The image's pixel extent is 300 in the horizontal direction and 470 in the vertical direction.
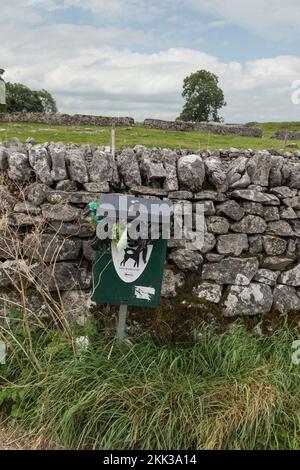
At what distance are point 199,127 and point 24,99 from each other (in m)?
30.0

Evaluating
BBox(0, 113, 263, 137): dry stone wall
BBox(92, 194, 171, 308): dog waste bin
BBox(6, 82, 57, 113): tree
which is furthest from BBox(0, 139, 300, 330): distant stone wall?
BBox(6, 82, 57, 113): tree

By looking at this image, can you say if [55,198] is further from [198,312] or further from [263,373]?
[263,373]

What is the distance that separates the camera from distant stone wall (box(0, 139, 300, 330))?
Answer: 200 inches

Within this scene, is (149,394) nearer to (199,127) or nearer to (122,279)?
(122,279)

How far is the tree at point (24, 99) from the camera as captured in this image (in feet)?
160

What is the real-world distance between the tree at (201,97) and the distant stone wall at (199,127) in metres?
24.8

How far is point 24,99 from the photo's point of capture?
2014 inches

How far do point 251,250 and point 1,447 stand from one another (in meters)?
3.18

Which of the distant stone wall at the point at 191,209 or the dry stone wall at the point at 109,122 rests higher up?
the dry stone wall at the point at 109,122

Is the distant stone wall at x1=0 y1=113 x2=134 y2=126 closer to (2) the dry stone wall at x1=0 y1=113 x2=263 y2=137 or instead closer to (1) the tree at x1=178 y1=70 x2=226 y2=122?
(2) the dry stone wall at x1=0 y1=113 x2=263 y2=137

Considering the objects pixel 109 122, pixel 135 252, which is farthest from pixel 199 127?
pixel 135 252

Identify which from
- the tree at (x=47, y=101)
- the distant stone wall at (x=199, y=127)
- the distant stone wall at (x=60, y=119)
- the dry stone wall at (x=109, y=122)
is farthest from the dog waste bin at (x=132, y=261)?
the tree at (x=47, y=101)
